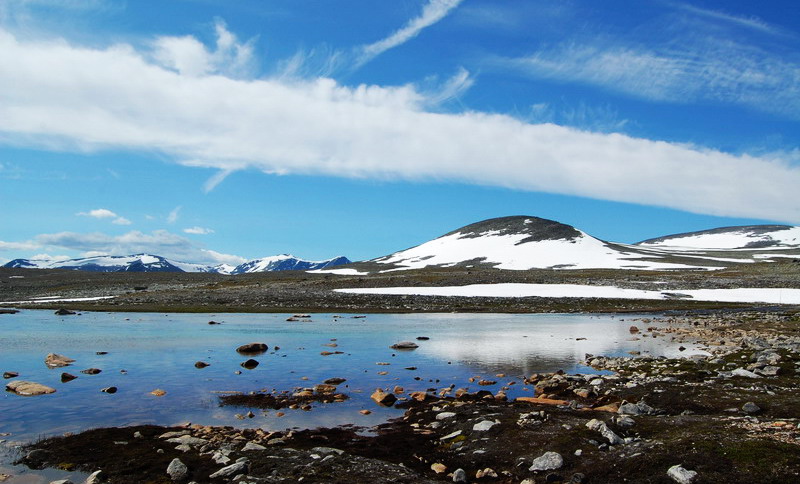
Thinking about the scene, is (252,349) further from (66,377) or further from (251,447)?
(251,447)

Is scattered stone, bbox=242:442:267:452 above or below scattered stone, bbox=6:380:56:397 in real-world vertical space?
below

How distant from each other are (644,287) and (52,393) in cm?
8733

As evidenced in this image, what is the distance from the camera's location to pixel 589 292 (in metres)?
82.8

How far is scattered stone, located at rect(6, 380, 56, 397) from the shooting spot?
68.4 feet

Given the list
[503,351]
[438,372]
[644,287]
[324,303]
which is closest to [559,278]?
[644,287]

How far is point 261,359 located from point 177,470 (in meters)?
17.8

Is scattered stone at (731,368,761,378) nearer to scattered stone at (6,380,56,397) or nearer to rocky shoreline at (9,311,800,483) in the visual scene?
rocky shoreline at (9,311,800,483)

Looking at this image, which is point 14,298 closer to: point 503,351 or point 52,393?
point 52,393

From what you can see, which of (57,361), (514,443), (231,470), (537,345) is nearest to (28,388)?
(57,361)

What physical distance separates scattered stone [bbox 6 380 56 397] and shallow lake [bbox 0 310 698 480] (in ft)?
1.72

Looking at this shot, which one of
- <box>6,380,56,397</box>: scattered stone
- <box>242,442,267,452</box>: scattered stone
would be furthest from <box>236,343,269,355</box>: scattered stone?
<box>242,442,267,452</box>: scattered stone

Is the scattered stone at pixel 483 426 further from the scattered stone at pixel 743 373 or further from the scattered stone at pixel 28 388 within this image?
the scattered stone at pixel 28 388

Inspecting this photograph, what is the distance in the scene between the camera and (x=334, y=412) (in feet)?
60.5

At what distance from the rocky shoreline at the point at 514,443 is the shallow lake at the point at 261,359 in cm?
175
